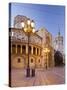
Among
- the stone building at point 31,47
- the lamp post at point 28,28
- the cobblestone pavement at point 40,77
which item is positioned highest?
the lamp post at point 28,28

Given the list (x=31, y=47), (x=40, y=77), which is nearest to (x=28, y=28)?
→ (x=31, y=47)

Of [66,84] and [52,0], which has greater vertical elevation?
[52,0]

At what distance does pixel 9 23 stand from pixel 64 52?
71 centimetres

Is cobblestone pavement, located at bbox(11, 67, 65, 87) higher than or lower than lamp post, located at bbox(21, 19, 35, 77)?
lower

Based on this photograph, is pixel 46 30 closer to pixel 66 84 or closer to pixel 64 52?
pixel 64 52

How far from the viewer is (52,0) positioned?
7.61 feet

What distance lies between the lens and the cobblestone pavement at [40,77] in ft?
7.16

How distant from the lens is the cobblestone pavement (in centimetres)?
218

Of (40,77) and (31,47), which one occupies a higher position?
(31,47)

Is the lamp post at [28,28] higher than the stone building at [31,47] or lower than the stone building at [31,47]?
higher

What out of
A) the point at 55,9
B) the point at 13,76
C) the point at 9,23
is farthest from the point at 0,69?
the point at 55,9

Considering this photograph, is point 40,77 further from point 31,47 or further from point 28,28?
point 28,28

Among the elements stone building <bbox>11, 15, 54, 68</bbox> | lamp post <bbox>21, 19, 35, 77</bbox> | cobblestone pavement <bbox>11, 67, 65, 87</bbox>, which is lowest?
cobblestone pavement <bbox>11, 67, 65, 87</bbox>

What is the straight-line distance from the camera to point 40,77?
2236mm
